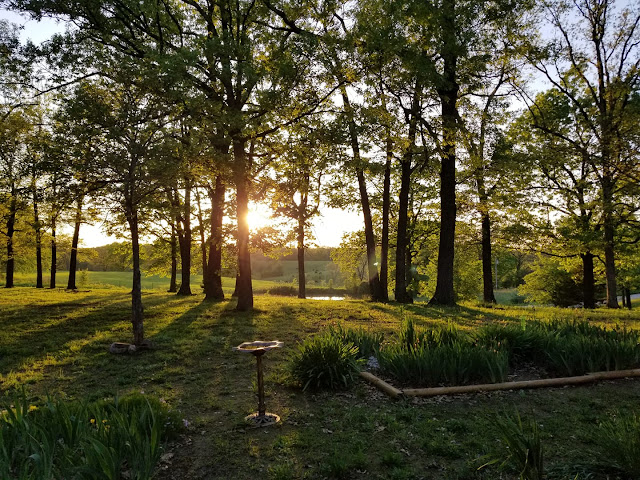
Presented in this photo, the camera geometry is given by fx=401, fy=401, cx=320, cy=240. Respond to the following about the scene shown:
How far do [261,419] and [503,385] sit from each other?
129 inches

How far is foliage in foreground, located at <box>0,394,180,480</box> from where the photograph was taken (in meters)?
2.99

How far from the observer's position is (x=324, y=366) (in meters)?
6.05

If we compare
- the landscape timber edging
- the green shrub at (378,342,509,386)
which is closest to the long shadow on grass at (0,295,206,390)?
the landscape timber edging

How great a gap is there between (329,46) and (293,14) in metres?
3.12

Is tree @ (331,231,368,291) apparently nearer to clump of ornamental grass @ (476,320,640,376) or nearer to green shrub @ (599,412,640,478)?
clump of ornamental grass @ (476,320,640,376)

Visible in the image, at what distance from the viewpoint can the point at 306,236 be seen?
23344mm

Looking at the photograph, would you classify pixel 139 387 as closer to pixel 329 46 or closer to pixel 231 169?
pixel 231 169

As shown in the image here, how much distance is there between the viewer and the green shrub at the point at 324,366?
6004 mm

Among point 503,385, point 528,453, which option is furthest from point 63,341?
point 528,453

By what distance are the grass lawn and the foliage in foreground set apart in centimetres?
61

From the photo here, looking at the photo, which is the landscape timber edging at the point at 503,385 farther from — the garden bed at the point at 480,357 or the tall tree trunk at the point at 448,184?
the tall tree trunk at the point at 448,184

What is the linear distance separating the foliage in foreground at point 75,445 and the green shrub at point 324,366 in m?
2.40

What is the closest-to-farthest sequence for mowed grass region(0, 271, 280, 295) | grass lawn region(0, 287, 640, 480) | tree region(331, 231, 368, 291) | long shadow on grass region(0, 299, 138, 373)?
grass lawn region(0, 287, 640, 480)
long shadow on grass region(0, 299, 138, 373)
tree region(331, 231, 368, 291)
mowed grass region(0, 271, 280, 295)

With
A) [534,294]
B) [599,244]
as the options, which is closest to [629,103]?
[599,244]
